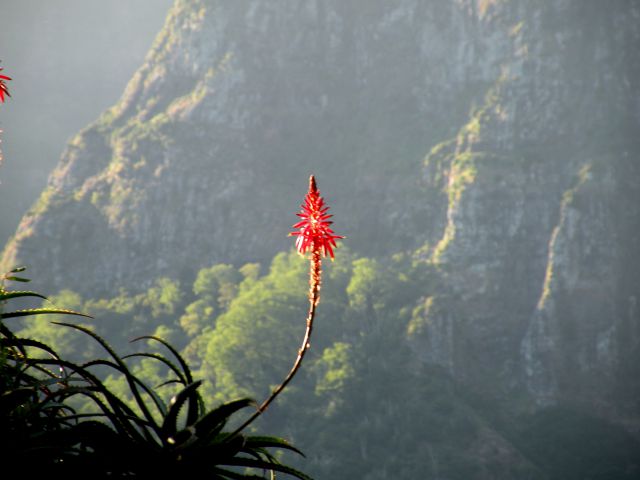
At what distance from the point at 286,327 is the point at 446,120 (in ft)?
111

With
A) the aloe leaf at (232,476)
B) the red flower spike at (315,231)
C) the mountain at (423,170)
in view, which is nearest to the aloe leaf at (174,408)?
Answer: the aloe leaf at (232,476)

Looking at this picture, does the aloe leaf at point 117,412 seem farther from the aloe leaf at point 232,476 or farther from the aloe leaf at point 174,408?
the aloe leaf at point 232,476

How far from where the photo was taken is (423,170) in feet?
289

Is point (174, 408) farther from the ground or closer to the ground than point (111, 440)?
farther from the ground

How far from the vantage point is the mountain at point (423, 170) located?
74000 millimetres

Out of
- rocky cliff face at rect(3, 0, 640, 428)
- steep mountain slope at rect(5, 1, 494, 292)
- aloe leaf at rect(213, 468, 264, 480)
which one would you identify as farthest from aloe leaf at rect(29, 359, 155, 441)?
steep mountain slope at rect(5, 1, 494, 292)

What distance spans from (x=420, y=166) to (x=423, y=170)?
101 cm

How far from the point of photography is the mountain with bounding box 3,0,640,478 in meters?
74.0

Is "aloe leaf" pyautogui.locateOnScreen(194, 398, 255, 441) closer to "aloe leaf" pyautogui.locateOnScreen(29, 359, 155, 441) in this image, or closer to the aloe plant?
the aloe plant

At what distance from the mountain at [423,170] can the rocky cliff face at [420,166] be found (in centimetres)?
19

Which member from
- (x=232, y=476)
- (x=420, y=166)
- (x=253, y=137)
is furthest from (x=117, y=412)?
(x=253, y=137)

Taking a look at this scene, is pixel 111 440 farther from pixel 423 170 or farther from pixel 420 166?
pixel 420 166

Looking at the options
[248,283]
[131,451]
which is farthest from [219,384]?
[131,451]

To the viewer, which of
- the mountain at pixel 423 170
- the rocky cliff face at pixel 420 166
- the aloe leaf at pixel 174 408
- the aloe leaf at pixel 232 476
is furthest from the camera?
the rocky cliff face at pixel 420 166
